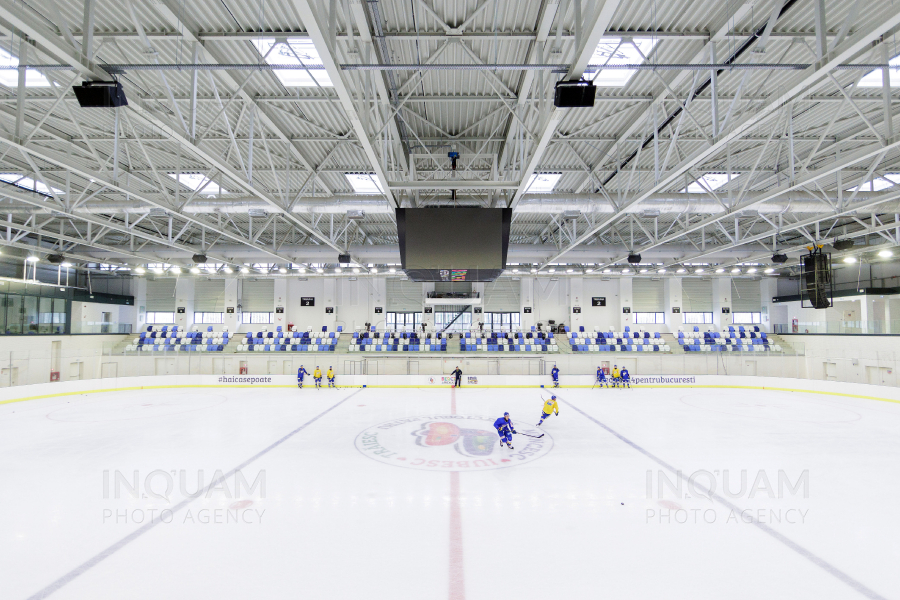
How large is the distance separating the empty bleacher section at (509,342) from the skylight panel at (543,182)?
12318 millimetres

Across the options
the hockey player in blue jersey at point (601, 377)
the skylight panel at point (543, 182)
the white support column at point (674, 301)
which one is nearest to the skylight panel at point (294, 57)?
the skylight panel at point (543, 182)

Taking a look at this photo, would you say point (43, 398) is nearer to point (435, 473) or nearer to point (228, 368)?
point (228, 368)

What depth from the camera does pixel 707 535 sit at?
18.7 ft

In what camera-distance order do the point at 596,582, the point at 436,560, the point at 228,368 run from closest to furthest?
the point at 596,582 → the point at 436,560 → the point at 228,368

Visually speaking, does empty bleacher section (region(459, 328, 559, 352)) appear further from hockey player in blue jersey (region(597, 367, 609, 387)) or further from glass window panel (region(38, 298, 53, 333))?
glass window panel (region(38, 298, 53, 333))

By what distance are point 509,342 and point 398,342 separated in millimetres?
7605

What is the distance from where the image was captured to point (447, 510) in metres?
6.52

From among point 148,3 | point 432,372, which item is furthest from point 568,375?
point 148,3

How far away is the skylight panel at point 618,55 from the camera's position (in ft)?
24.5

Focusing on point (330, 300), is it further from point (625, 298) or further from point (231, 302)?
point (625, 298)

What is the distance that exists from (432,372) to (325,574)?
18872 millimetres

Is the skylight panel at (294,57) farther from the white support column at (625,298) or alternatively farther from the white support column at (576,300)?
the white support column at (625,298)

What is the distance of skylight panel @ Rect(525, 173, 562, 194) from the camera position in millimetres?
14120

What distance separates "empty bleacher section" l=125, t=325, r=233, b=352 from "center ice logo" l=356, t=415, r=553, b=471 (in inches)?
748
